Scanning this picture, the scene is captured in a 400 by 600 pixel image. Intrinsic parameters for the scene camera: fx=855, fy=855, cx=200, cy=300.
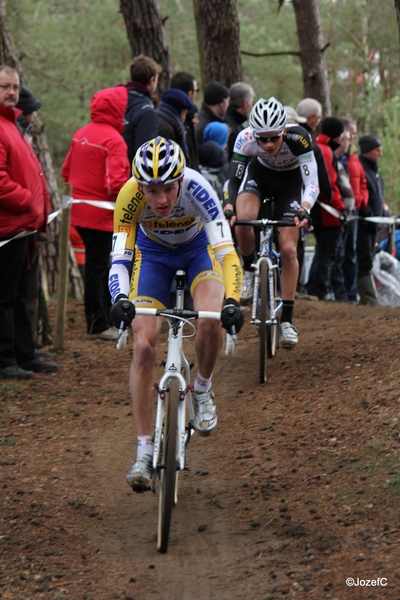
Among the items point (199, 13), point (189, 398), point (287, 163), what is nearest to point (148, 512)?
point (189, 398)

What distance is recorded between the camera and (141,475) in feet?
16.4

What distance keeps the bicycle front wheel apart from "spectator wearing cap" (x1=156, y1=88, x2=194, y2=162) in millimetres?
5754

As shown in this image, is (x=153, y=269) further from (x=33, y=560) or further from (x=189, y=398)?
(x=33, y=560)

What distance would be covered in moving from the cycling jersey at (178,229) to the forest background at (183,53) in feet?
58.5

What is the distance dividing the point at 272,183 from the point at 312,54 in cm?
953

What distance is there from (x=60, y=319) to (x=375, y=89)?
78.1 feet

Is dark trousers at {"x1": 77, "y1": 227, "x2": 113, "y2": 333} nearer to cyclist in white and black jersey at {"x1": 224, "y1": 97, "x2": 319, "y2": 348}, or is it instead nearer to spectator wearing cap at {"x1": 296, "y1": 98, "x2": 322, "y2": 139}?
cyclist in white and black jersey at {"x1": 224, "y1": 97, "x2": 319, "y2": 348}

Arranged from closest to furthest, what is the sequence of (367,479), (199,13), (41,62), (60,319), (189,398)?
(367,479) → (189,398) → (60,319) → (199,13) → (41,62)

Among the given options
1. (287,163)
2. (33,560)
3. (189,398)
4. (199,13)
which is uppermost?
(199,13)

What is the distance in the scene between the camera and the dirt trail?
4328 millimetres

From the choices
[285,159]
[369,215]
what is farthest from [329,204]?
[285,159]

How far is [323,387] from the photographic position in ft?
24.7

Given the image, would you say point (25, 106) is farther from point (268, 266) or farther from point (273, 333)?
point (273, 333)

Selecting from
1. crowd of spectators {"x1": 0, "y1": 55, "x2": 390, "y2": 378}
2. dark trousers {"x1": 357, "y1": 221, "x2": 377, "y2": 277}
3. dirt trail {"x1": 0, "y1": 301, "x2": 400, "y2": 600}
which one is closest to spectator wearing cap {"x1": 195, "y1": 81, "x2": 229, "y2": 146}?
crowd of spectators {"x1": 0, "y1": 55, "x2": 390, "y2": 378}
